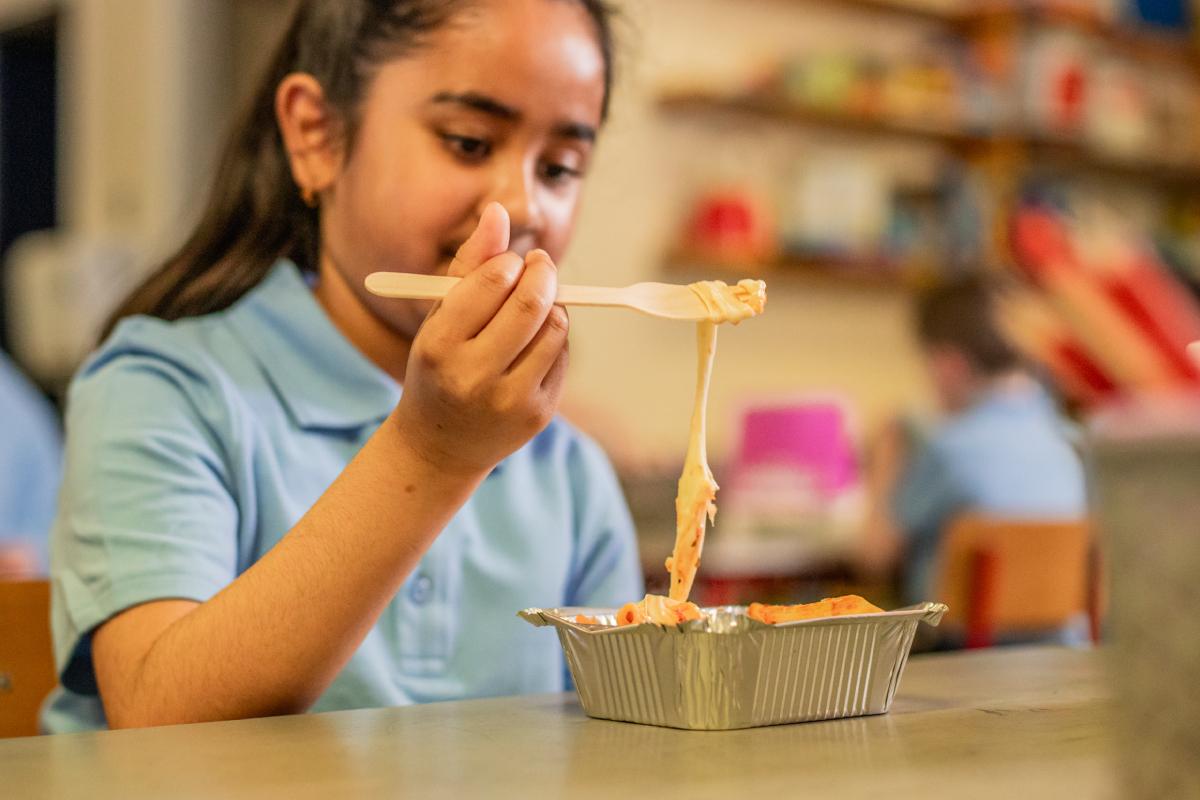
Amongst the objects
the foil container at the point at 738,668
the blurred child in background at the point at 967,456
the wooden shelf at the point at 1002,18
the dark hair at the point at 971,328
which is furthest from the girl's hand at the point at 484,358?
the wooden shelf at the point at 1002,18

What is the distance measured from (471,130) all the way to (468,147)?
0.05 feet

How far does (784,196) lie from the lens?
4027mm

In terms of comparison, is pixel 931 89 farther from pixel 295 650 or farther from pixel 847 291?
pixel 295 650

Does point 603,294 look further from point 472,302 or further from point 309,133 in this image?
point 309,133

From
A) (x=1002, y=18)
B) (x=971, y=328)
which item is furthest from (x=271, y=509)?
(x=1002, y=18)

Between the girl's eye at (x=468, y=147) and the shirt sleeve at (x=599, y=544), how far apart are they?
336mm

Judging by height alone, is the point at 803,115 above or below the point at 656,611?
above

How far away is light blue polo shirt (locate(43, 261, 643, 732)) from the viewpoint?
0.93 metres

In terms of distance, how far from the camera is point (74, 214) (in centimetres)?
448

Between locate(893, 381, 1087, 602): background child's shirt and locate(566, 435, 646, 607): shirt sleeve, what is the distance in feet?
5.22

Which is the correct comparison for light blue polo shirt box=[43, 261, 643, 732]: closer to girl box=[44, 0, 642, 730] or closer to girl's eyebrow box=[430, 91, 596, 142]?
girl box=[44, 0, 642, 730]

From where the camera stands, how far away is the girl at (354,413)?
31.1 inches

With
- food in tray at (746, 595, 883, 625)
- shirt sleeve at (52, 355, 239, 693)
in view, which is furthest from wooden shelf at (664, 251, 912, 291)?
food in tray at (746, 595, 883, 625)

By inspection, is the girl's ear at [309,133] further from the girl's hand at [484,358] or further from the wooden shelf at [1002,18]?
the wooden shelf at [1002,18]
